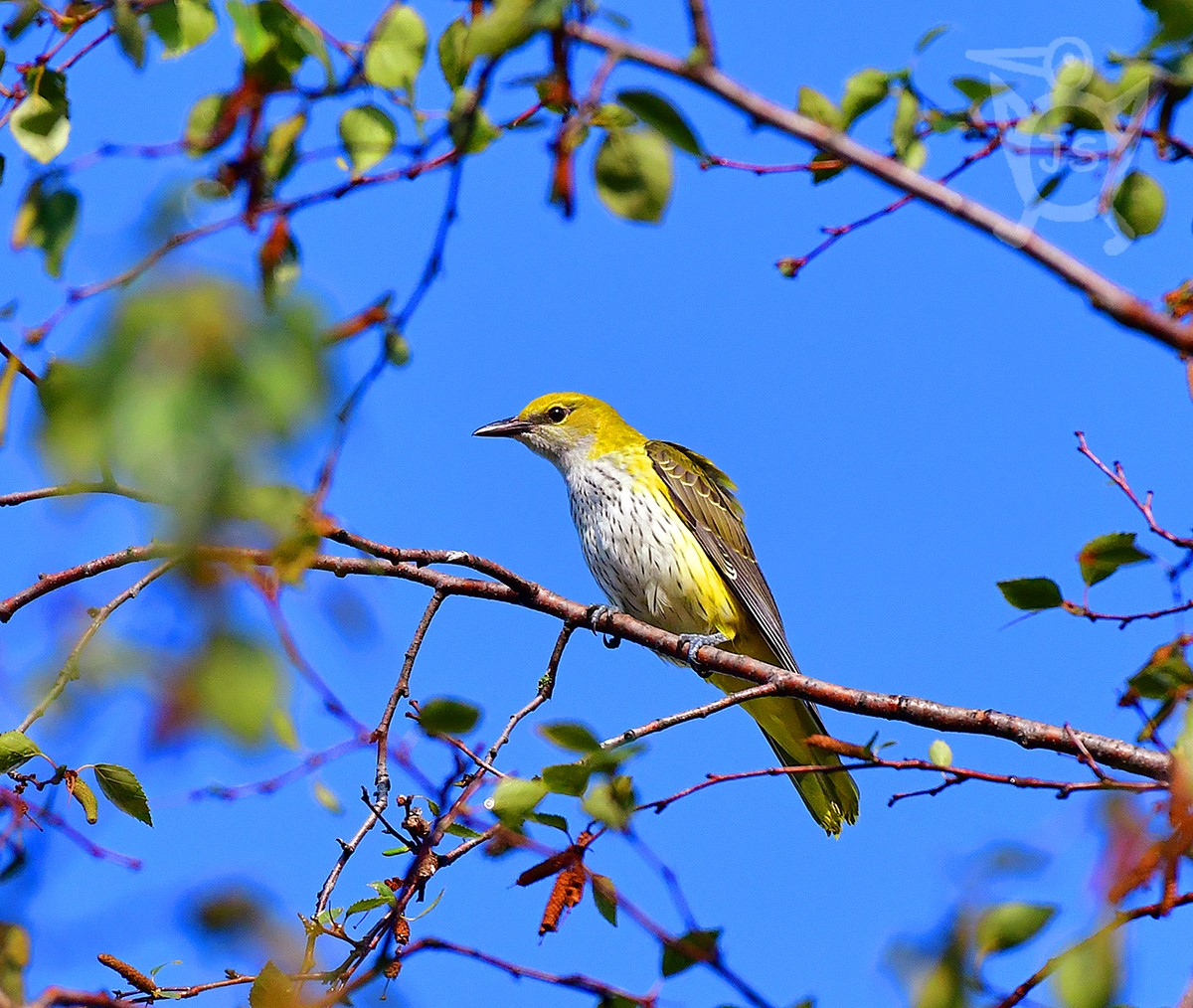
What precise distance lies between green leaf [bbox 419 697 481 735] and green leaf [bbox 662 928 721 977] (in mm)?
466

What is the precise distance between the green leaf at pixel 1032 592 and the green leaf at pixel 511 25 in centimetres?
152

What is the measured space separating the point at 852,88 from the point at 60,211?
1175mm

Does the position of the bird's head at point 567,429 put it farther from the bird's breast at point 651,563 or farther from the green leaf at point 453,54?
the green leaf at point 453,54

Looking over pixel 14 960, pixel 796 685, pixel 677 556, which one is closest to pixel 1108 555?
pixel 796 685

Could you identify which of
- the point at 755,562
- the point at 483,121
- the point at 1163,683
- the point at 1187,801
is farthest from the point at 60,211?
the point at 755,562

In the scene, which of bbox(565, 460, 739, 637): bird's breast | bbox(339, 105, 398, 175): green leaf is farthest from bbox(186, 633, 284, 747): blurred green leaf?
bbox(565, 460, 739, 637): bird's breast

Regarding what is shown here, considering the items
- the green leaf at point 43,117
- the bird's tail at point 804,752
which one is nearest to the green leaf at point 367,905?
the green leaf at point 43,117

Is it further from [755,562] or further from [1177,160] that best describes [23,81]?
[755,562]

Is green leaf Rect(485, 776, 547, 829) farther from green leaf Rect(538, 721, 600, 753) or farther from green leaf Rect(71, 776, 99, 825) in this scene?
green leaf Rect(71, 776, 99, 825)

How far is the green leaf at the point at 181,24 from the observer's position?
1.75m

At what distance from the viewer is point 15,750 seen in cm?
239

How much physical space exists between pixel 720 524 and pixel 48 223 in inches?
194

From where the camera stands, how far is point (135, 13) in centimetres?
154

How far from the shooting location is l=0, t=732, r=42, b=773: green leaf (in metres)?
2.37
